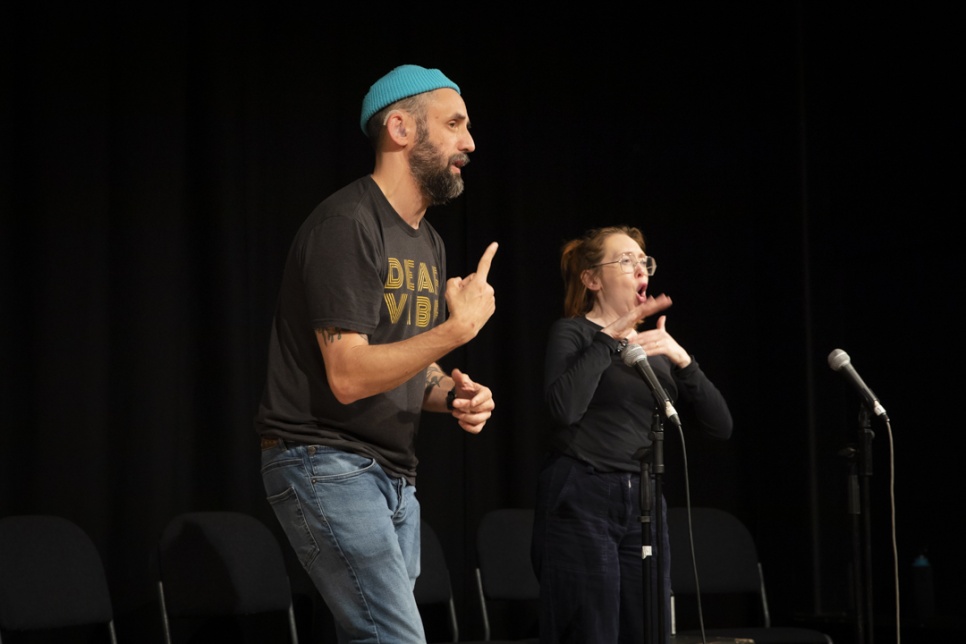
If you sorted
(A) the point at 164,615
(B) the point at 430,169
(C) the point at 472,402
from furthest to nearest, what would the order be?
(A) the point at 164,615 → (B) the point at 430,169 → (C) the point at 472,402

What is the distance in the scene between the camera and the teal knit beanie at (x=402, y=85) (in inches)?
104

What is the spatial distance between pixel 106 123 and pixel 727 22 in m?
3.26

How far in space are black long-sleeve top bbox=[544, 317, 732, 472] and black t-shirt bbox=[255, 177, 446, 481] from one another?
1124 mm

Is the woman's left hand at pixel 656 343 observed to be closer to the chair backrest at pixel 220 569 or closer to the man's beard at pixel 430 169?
the man's beard at pixel 430 169

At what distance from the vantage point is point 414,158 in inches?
102

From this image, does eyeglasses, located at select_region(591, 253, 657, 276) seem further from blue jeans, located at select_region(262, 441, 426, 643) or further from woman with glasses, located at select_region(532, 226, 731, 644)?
blue jeans, located at select_region(262, 441, 426, 643)

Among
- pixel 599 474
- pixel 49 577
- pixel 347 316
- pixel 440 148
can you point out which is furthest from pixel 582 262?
pixel 49 577

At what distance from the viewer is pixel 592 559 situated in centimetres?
343

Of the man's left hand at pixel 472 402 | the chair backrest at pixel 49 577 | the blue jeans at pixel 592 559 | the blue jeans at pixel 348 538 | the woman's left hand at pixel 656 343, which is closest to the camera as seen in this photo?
the blue jeans at pixel 348 538

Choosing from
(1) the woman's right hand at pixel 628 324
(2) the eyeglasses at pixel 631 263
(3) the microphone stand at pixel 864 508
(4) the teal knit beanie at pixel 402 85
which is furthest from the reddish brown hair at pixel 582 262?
(4) the teal knit beanie at pixel 402 85

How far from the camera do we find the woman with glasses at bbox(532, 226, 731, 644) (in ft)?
11.2

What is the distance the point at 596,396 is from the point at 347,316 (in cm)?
157

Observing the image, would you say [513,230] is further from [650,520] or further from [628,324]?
[650,520]

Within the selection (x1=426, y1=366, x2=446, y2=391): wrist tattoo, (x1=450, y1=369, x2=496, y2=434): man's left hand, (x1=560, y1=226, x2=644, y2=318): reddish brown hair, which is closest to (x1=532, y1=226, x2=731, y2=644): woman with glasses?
(x1=560, y1=226, x2=644, y2=318): reddish brown hair
